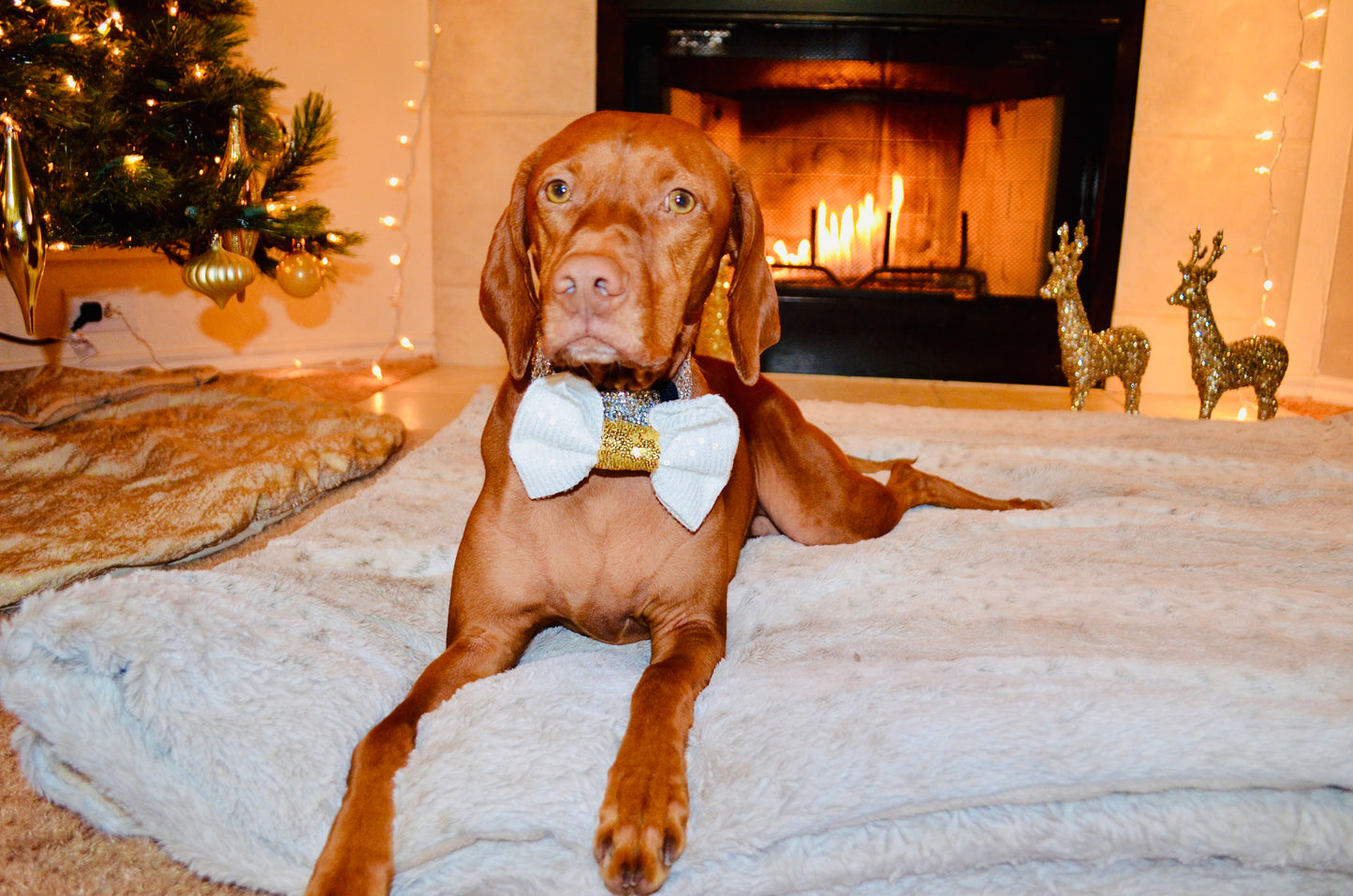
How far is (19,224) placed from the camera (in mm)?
2484

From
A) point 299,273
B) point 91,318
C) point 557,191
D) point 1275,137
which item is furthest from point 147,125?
point 1275,137

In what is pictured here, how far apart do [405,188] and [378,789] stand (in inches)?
181

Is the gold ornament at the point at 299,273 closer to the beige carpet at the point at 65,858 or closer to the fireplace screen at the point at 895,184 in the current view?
the beige carpet at the point at 65,858

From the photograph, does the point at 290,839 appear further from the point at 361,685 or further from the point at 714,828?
the point at 714,828

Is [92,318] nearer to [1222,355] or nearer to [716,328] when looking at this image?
[716,328]

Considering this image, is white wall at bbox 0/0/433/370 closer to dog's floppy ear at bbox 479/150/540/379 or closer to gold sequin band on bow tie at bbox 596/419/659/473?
dog's floppy ear at bbox 479/150/540/379

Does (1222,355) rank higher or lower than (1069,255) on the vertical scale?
lower

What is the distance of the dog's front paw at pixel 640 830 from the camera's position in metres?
1.17

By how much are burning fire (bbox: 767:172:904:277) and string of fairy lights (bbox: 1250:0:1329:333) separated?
1.76 metres

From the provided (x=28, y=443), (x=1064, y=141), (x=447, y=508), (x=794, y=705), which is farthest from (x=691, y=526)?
(x=1064, y=141)

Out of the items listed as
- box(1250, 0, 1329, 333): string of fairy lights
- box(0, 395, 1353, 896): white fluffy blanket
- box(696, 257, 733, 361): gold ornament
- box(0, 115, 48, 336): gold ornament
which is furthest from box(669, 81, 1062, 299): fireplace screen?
box(0, 395, 1353, 896): white fluffy blanket

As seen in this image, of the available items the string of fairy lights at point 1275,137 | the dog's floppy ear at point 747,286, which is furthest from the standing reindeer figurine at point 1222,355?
the dog's floppy ear at point 747,286

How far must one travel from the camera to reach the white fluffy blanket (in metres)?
1.23

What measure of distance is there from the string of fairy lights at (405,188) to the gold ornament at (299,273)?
Answer: 1518 millimetres
